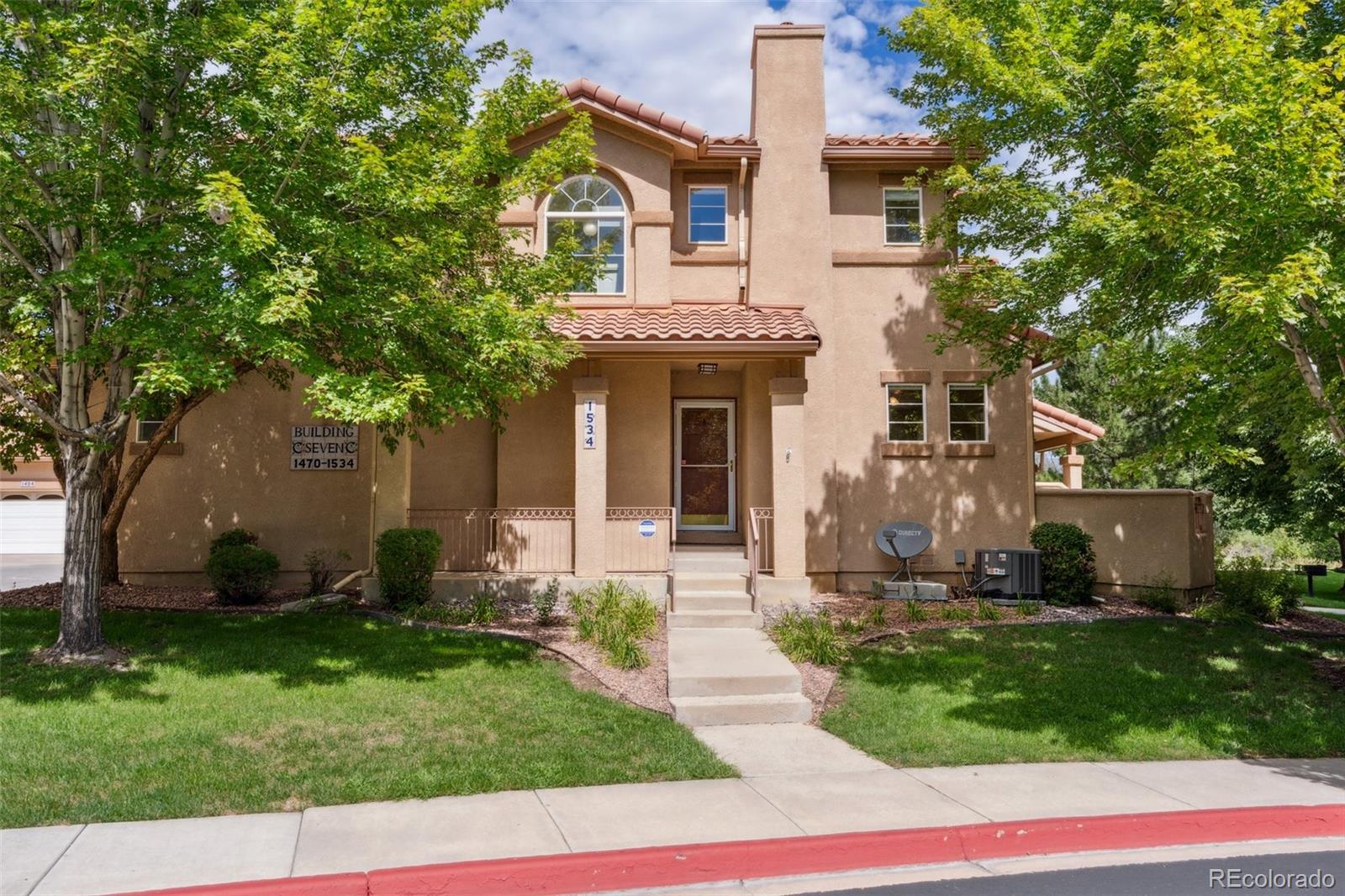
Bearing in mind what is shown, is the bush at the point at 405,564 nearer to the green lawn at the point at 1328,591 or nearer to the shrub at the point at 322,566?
the shrub at the point at 322,566

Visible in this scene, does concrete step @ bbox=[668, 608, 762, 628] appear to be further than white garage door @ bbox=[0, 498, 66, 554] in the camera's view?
No

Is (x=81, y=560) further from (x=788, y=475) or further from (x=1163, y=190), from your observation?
(x=1163, y=190)

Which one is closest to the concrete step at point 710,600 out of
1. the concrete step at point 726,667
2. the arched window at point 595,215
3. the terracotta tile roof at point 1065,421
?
the concrete step at point 726,667

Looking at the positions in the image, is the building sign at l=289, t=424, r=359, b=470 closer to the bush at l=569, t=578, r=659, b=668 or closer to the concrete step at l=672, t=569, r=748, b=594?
the bush at l=569, t=578, r=659, b=668

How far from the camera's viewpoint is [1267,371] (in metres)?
9.16

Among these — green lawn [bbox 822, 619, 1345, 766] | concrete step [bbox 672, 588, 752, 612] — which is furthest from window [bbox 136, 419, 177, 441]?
green lawn [bbox 822, 619, 1345, 766]

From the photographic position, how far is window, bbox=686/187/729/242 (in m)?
15.1

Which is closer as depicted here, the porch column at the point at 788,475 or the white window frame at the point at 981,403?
the porch column at the point at 788,475

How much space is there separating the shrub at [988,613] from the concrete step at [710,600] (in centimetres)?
320

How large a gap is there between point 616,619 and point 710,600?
5.22 feet

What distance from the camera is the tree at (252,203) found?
755 cm

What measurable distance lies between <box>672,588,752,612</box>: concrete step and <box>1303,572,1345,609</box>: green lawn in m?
11.7

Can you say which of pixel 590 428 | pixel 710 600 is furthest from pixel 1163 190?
pixel 590 428

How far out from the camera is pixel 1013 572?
13.2 meters
